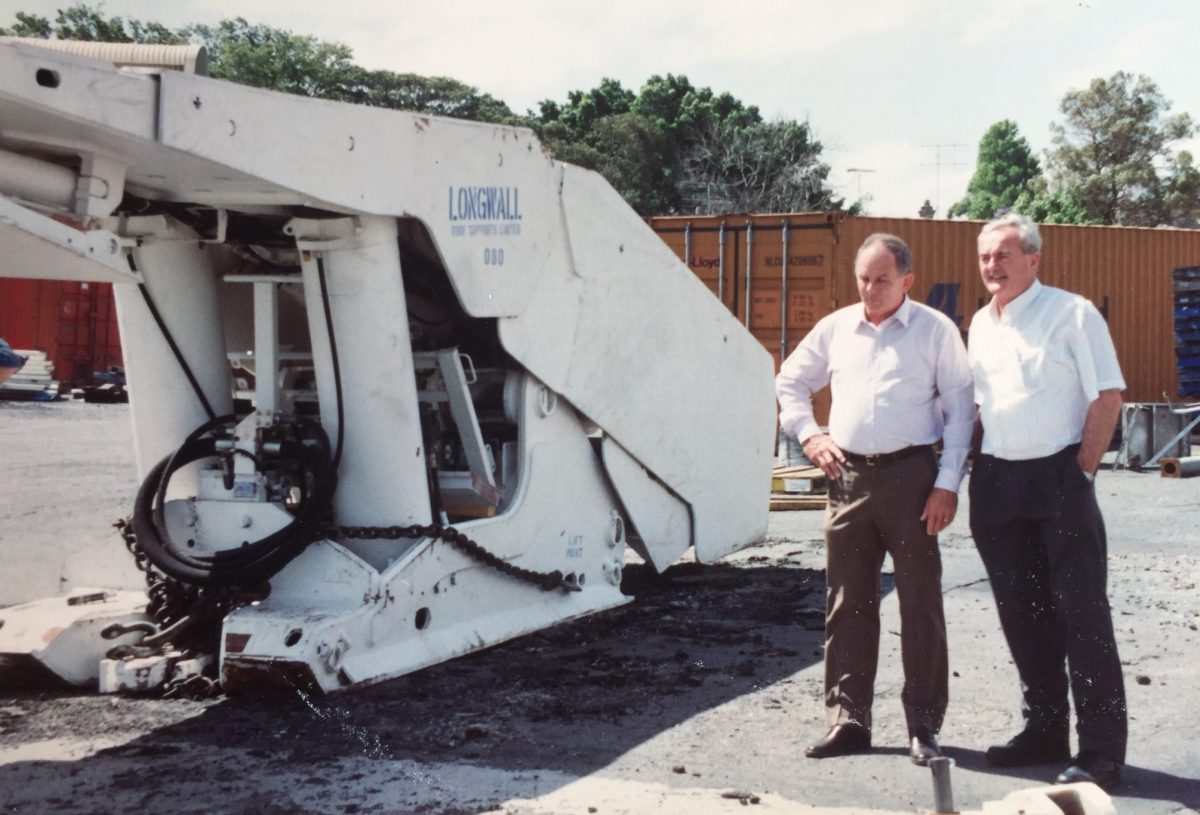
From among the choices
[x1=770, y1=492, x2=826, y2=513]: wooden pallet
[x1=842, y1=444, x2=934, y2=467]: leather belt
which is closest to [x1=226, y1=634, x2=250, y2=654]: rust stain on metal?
[x1=842, y1=444, x2=934, y2=467]: leather belt

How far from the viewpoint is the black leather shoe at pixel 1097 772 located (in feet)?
13.3

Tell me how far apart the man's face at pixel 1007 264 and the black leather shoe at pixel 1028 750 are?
1380 millimetres

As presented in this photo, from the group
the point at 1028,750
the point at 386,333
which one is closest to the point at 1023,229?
the point at 1028,750

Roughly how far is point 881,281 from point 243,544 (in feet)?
8.70

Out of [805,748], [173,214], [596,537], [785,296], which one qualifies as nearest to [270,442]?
[173,214]

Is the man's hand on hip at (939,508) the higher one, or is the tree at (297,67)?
the tree at (297,67)

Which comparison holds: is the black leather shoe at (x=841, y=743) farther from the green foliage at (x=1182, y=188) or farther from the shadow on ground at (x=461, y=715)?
the green foliage at (x=1182, y=188)

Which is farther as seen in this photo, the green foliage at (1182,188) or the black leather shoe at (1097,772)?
the green foliage at (1182,188)

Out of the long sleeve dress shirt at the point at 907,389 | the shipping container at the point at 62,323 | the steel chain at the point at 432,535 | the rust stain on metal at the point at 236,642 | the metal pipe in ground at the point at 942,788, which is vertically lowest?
the rust stain on metal at the point at 236,642

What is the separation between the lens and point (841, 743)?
4480 mm

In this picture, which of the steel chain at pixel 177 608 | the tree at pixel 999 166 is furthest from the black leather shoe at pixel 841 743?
the tree at pixel 999 166

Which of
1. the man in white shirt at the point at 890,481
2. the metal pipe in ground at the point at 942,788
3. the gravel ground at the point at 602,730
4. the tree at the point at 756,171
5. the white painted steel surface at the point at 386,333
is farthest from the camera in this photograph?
the tree at the point at 756,171

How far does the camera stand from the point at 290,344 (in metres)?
6.57

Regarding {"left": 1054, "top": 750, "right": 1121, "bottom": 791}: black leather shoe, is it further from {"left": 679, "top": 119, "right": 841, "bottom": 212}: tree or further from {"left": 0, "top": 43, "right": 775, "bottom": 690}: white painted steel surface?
{"left": 679, "top": 119, "right": 841, "bottom": 212}: tree
